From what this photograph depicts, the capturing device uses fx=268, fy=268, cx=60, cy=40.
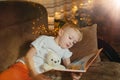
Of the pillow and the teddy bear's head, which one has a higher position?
the teddy bear's head

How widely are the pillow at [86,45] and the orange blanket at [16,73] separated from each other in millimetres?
495

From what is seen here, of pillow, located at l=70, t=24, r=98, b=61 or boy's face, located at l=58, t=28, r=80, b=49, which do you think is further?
pillow, located at l=70, t=24, r=98, b=61

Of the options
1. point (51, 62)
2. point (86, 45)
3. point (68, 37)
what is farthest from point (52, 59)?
point (86, 45)

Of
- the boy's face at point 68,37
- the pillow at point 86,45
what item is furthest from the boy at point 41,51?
the pillow at point 86,45

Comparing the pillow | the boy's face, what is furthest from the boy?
the pillow

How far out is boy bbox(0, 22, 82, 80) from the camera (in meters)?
1.60

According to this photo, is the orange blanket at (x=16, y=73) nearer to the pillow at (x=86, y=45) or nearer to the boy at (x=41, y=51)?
the boy at (x=41, y=51)

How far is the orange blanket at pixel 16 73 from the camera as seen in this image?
156cm

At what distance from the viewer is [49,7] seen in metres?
2.53

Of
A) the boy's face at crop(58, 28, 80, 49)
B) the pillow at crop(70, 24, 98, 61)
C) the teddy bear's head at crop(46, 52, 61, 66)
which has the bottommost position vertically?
the pillow at crop(70, 24, 98, 61)

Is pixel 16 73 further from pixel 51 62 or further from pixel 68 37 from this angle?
pixel 68 37

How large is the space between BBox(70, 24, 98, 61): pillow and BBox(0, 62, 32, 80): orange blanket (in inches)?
19.5

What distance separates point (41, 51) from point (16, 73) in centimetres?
21

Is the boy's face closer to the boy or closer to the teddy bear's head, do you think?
the boy
